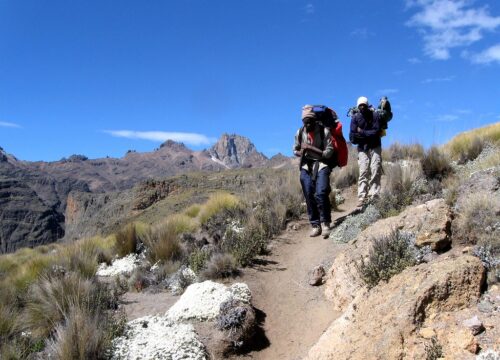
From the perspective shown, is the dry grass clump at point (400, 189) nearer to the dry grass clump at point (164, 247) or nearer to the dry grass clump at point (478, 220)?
the dry grass clump at point (478, 220)

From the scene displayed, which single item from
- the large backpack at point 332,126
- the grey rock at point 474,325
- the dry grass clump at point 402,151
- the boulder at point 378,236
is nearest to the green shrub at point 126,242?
the large backpack at point 332,126

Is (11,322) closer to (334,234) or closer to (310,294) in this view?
(310,294)

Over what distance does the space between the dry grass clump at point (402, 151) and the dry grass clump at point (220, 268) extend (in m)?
8.00

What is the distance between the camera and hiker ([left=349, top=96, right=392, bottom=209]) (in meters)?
9.12

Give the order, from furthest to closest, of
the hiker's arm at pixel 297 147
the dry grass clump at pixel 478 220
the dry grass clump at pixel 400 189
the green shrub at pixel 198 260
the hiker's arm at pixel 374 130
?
the hiker's arm at pixel 374 130 < the hiker's arm at pixel 297 147 < the dry grass clump at pixel 400 189 < the green shrub at pixel 198 260 < the dry grass clump at pixel 478 220

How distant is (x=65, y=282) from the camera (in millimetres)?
6301

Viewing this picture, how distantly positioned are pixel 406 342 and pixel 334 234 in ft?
14.3

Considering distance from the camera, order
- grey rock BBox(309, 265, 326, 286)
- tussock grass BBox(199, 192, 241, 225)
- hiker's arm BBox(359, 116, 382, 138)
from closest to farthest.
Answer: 1. grey rock BBox(309, 265, 326, 286)
2. hiker's arm BBox(359, 116, 382, 138)
3. tussock grass BBox(199, 192, 241, 225)

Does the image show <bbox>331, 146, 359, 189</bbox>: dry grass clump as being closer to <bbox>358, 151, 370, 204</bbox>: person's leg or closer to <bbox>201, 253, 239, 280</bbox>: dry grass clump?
<bbox>358, 151, 370, 204</bbox>: person's leg

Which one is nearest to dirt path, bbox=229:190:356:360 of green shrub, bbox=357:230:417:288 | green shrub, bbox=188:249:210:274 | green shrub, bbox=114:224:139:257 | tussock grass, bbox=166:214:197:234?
green shrub, bbox=188:249:210:274

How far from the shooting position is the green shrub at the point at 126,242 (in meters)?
10.1

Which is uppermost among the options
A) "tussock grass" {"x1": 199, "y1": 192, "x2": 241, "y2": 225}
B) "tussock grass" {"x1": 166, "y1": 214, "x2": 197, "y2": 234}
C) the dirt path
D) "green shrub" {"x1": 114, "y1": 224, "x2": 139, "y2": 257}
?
"tussock grass" {"x1": 199, "y1": 192, "x2": 241, "y2": 225}

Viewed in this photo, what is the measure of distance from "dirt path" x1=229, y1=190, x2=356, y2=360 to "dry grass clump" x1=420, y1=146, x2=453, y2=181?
354cm

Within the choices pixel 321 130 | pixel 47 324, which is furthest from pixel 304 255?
pixel 47 324
